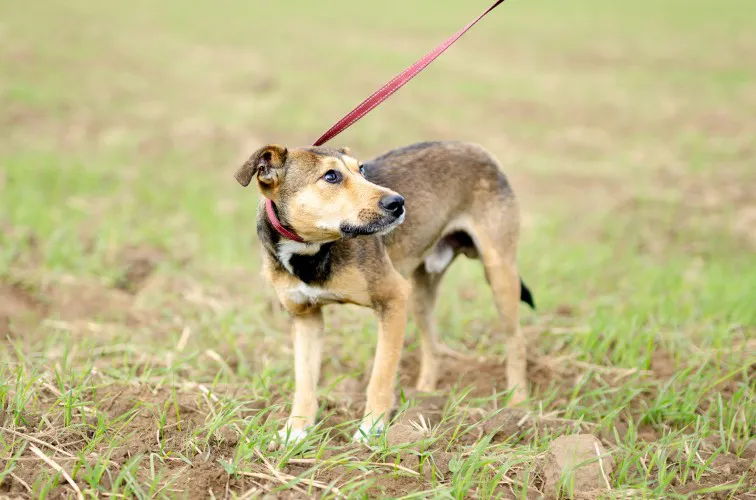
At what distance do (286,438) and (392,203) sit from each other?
1361mm

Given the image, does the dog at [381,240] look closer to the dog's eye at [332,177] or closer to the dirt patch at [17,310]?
the dog's eye at [332,177]

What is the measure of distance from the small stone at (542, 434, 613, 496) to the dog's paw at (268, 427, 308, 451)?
4.29ft

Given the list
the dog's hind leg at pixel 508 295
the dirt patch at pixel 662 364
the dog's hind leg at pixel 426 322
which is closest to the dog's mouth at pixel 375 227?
the dog's hind leg at pixel 508 295

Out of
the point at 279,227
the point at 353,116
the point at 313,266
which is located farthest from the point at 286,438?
the point at 353,116

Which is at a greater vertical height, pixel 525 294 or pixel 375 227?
pixel 375 227

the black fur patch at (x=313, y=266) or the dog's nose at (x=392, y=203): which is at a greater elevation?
the dog's nose at (x=392, y=203)

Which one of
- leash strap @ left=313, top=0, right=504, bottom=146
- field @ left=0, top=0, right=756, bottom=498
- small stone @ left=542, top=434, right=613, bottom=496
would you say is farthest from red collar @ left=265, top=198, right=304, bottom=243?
small stone @ left=542, top=434, right=613, bottom=496

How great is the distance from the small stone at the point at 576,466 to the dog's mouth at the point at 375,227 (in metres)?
1.43

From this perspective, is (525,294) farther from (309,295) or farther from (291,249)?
(291,249)

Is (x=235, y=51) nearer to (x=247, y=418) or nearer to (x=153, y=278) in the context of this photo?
(x=153, y=278)

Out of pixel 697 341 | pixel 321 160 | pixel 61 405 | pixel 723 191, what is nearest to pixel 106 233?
pixel 61 405

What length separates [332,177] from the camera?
4.33 metres

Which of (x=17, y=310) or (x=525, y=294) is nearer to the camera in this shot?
(x=525, y=294)

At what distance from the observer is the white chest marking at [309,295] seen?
15.1 ft
